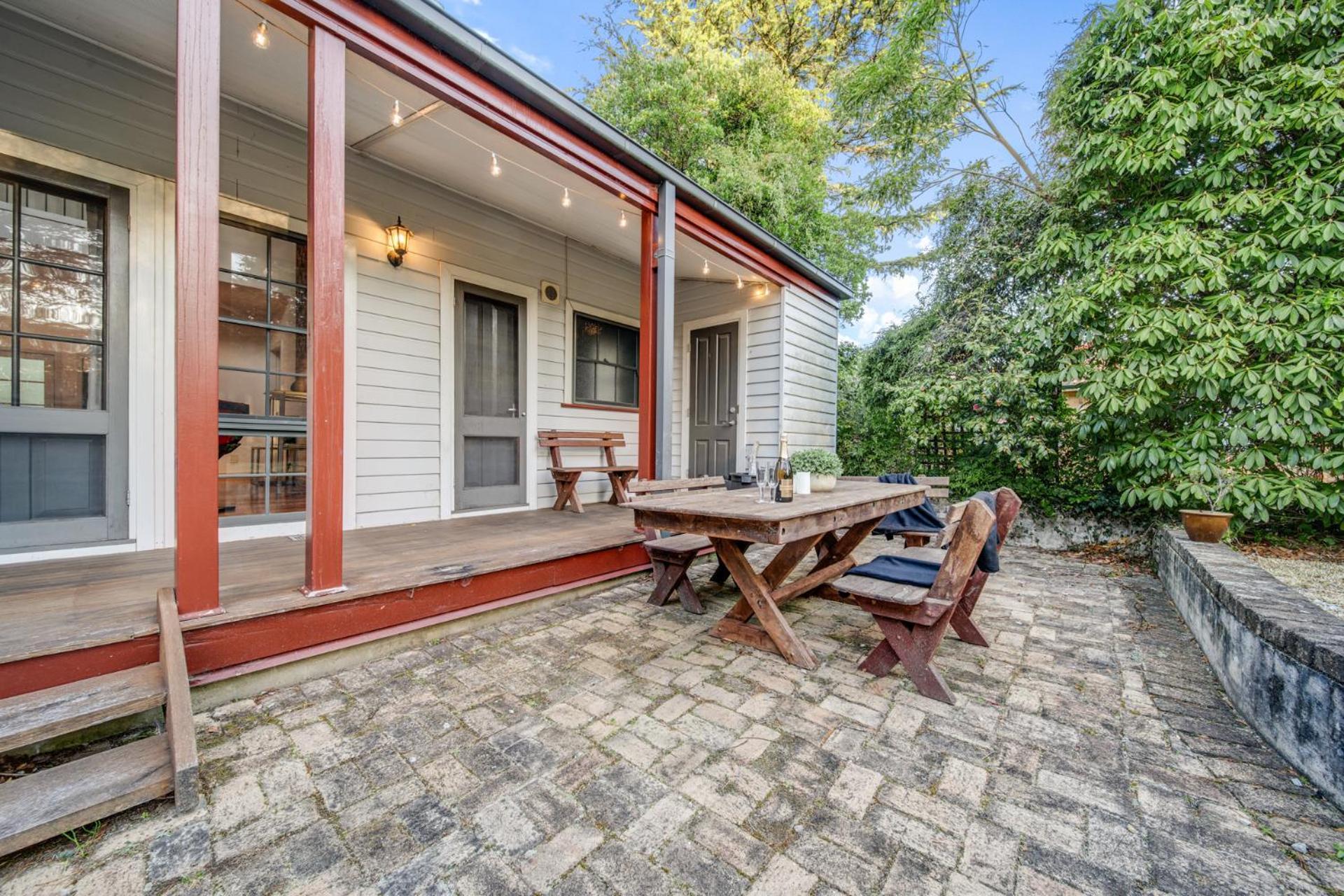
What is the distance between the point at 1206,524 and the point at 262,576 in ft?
18.8

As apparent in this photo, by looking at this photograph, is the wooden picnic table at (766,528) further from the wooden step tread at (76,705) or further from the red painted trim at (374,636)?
the wooden step tread at (76,705)

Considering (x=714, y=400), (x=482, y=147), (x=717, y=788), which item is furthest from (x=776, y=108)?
(x=717, y=788)

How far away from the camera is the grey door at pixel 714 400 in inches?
237

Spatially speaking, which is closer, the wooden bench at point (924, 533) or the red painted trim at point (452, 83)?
the red painted trim at point (452, 83)

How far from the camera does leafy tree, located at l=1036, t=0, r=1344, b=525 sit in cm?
338

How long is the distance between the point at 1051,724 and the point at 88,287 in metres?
5.16

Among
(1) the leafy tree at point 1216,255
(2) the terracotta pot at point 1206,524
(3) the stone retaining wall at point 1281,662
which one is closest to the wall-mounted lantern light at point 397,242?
(3) the stone retaining wall at point 1281,662

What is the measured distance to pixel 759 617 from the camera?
2445mm

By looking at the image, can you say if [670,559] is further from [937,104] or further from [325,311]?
[937,104]

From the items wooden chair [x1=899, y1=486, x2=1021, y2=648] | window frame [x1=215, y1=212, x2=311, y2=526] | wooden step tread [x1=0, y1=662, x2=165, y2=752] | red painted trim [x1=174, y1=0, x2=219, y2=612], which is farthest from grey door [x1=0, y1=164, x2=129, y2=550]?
wooden chair [x1=899, y1=486, x2=1021, y2=648]

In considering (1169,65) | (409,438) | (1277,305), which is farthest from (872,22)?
(409,438)

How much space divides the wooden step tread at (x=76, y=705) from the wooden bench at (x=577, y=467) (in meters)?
3.33

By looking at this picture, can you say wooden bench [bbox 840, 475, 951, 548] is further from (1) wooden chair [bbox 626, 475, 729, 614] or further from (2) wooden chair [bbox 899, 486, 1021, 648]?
(1) wooden chair [bbox 626, 475, 729, 614]

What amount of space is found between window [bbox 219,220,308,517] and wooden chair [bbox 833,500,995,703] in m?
3.71
